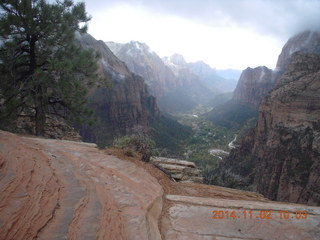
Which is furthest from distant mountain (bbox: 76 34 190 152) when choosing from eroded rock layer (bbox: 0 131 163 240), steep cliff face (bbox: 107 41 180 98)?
steep cliff face (bbox: 107 41 180 98)

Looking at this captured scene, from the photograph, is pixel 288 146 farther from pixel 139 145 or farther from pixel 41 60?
pixel 41 60

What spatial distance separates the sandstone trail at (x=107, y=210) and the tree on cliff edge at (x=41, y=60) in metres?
4.69

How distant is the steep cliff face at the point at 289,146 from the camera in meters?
25.6

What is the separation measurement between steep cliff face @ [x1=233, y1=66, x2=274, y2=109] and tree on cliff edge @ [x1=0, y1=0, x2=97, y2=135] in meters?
99.6

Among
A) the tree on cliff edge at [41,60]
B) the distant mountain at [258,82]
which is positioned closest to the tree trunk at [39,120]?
the tree on cliff edge at [41,60]

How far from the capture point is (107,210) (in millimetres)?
2834

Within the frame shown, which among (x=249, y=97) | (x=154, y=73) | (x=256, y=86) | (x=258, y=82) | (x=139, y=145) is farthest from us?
(x=154, y=73)

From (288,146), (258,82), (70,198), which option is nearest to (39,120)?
(70,198)

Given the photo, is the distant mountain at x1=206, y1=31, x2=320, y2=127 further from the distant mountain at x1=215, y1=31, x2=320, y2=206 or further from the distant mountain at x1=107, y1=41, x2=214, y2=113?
the distant mountain at x1=215, y1=31, x2=320, y2=206

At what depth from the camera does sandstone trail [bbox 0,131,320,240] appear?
91.4 inches

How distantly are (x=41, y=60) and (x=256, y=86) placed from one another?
11067cm

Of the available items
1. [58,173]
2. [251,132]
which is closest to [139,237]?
[58,173]

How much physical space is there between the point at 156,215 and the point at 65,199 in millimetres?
1255

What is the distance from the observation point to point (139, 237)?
97.0 inches
